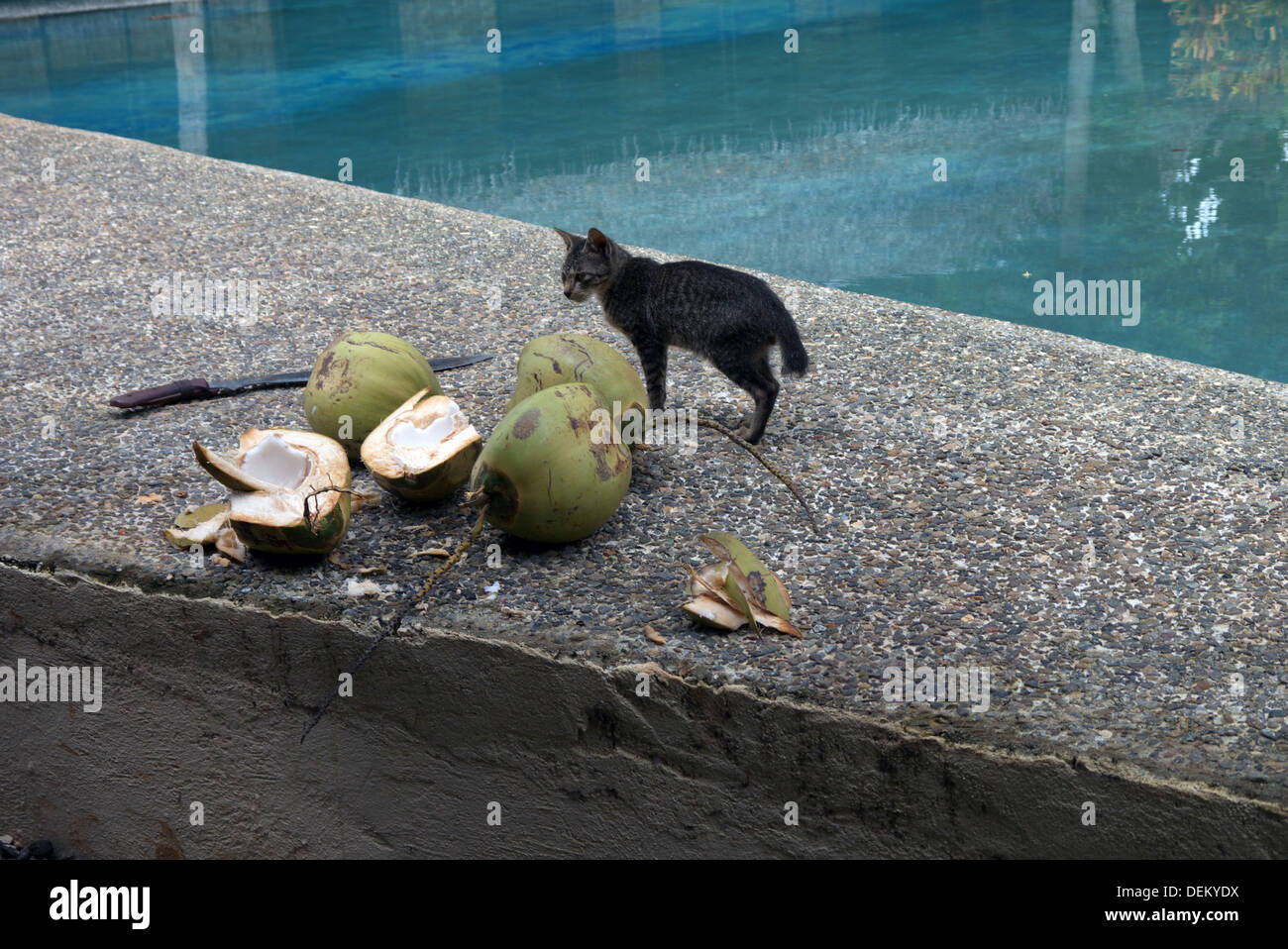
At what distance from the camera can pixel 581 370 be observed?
2.05 m

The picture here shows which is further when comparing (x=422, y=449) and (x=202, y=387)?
(x=202, y=387)

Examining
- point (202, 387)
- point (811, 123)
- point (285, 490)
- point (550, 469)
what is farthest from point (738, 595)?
point (811, 123)

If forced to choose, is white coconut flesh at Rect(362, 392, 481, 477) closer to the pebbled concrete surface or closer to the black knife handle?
the pebbled concrete surface

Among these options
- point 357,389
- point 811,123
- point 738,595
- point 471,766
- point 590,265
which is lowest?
point 471,766

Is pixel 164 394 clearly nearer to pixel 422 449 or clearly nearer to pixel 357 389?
pixel 357 389

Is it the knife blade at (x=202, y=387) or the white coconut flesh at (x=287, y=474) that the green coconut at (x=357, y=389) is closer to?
the white coconut flesh at (x=287, y=474)

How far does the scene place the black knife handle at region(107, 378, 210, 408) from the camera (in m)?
2.62

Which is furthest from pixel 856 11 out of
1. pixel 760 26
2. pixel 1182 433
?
pixel 1182 433

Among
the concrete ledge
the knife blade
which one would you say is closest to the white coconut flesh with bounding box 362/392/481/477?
the concrete ledge

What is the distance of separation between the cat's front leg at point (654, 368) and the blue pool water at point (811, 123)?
295 cm

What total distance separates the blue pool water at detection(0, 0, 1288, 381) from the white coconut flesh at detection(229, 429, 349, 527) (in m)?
3.67

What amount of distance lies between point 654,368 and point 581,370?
1.42 feet

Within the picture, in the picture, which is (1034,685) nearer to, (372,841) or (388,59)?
(372,841)
